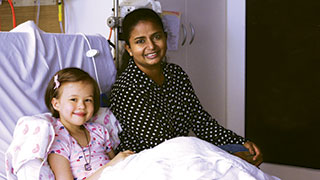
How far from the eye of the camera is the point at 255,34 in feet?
7.94

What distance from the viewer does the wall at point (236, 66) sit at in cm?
247

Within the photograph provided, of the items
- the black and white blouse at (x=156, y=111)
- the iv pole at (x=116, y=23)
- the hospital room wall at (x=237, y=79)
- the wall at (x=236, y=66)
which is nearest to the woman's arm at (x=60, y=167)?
the black and white blouse at (x=156, y=111)

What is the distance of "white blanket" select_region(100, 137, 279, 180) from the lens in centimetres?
97

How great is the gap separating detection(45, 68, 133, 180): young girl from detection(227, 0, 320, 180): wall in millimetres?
1339

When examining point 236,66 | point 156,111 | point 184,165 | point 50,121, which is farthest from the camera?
point 236,66

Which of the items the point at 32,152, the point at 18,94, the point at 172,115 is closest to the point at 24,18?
the point at 18,94

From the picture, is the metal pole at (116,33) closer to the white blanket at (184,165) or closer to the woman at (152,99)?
the woman at (152,99)

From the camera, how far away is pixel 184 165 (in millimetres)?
992

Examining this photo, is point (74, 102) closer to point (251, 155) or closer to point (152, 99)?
point (152, 99)

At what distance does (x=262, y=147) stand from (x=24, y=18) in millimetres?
1704

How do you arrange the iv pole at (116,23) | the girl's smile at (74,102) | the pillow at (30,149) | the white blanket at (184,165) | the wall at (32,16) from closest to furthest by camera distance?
1. the white blanket at (184,165)
2. the pillow at (30,149)
3. the girl's smile at (74,102)
4. the iv pole at (116,23)
5. the wall at (32,16)

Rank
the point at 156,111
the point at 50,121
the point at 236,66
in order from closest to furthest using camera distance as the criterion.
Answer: the point at 50,121 < the point at 156,111 < the point at 236,66

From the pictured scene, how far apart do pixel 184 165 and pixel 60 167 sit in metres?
0.46

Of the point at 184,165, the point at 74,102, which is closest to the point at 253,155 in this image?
the point at 184,165
